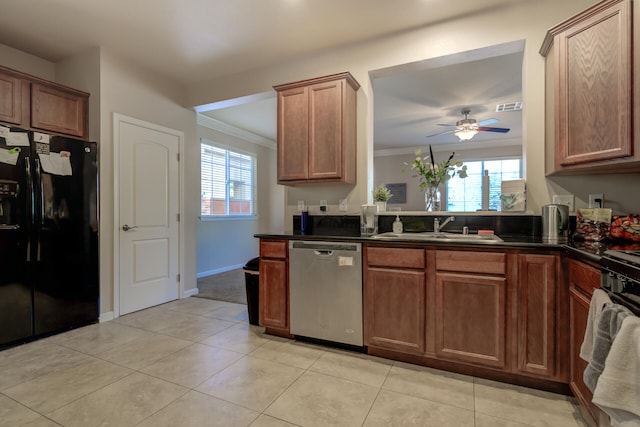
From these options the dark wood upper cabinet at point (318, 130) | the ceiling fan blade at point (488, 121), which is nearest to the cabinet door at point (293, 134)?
the dark wood upper cabinet at point (318, 130)

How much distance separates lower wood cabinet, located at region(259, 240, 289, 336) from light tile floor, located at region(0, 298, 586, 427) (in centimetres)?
15

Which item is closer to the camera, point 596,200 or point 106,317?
point 596,200

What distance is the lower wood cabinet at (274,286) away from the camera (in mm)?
2543

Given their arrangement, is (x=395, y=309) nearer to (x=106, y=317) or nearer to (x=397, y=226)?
(x=397, y=226)

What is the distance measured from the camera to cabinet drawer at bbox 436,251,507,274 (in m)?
1.87

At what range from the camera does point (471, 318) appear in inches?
76.1

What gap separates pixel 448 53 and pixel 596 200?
5.23 feet

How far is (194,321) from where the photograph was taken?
303 cm

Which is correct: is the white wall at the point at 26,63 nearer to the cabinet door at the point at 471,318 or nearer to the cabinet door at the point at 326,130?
the cabinet door at the point at 326,130

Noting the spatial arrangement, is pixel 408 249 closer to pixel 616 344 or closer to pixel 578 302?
pixel 578 302

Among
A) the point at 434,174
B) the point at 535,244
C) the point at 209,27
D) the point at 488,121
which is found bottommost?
the point at 535,244

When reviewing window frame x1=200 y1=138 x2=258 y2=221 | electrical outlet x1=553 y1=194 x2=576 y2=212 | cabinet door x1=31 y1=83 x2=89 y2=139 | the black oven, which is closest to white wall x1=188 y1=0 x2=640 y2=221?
electrical outlet x1=553 y1=194 x2=576 y2=212

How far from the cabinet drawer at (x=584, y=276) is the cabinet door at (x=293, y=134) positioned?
200 cm

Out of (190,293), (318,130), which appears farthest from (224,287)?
(318,130)
